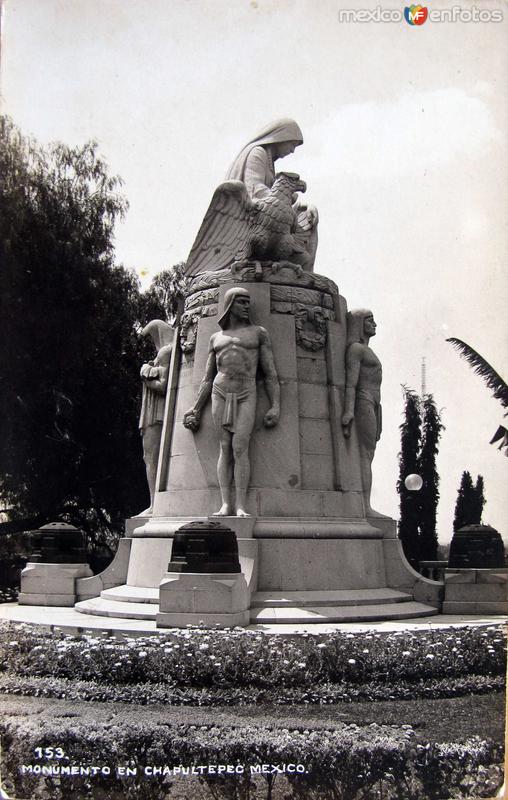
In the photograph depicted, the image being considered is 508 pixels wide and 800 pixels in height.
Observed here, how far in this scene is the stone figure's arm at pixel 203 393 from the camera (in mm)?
12984

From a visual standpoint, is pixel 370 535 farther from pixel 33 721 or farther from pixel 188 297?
pixel 33 721

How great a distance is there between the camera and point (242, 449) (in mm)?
12500

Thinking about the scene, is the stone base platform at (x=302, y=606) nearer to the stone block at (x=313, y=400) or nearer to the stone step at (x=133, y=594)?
the stone step at (x=133, y=594)

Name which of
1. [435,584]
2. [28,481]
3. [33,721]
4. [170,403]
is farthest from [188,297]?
[28,481]

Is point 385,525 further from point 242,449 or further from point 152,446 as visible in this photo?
point 152,446

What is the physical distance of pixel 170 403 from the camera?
1422cm

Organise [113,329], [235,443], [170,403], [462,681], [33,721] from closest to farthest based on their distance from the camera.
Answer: [33,721], [462,681], [235,443], [170,403], [113,329]

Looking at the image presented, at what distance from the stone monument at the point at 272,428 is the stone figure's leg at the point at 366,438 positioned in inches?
0.9

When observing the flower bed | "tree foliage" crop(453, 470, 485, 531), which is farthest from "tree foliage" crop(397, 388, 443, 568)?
the flower bed

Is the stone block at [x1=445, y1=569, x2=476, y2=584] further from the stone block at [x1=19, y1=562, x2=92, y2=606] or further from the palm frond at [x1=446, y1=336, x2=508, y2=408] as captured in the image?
the stone block at [x1=19, y1=562, x2=92, y2=606]

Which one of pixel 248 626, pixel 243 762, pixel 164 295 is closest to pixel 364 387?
pixel 248 626

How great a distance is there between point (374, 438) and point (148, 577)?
13.6ft

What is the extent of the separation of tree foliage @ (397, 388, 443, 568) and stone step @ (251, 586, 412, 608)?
1964 cm

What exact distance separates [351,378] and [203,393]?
240 cm
